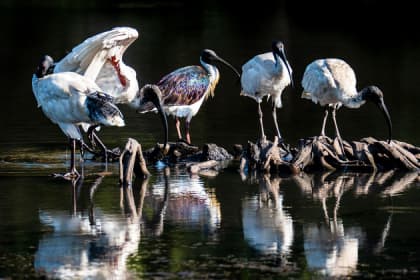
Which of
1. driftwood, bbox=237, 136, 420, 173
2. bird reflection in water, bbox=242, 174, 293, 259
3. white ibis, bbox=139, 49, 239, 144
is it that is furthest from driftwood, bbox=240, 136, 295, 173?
white ibis, bbox=139, 49, 239, 144

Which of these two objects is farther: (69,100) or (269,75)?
(269,75)

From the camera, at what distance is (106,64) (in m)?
16.9

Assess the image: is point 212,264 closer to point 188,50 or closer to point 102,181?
point 102,181

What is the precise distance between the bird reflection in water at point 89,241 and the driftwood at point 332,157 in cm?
208

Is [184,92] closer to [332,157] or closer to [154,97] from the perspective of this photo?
[154,97]

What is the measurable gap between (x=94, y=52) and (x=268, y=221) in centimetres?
492

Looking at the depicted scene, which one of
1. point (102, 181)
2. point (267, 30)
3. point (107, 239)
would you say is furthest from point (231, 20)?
point (107, 239)

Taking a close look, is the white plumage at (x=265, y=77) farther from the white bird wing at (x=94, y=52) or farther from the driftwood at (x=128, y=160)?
the driftwood at (x=128, y=160)

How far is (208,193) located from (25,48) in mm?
22079

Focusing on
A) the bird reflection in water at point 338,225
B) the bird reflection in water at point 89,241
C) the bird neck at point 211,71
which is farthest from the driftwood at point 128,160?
the bird neck at point 211,71

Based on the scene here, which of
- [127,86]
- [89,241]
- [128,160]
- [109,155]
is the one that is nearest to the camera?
[89,241]

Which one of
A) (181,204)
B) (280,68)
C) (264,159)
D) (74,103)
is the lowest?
(181,204)

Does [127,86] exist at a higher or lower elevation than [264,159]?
higher

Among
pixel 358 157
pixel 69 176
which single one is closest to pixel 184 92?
pixel 358 157
